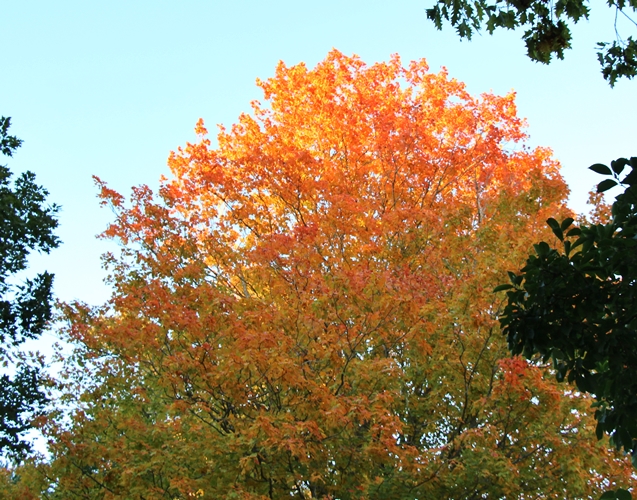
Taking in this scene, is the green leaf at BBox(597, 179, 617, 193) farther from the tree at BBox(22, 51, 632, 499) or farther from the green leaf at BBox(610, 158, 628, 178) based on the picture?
the tree at BBox(22, 51, 632, 499)

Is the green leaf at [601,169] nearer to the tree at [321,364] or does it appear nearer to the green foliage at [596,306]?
the green foliage at [596,306]

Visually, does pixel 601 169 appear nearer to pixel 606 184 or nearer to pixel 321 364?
pixel 606 184

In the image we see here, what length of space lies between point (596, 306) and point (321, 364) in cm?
388

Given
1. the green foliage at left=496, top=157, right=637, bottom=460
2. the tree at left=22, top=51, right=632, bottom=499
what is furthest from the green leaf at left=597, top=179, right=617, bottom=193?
the tree at left=22, top=51, right=632, bottom=499

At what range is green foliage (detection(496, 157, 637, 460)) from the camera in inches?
144

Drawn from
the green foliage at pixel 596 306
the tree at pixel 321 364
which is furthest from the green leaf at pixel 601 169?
the tree at pixel 321 364

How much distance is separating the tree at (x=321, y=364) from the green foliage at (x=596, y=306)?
237 cm

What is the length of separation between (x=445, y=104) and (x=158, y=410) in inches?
303

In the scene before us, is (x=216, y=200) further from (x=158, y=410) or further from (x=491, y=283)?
(x=491, y=283)

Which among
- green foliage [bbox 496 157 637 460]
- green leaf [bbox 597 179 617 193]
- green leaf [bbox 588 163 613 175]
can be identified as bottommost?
green foliage [bbox 496 157 637 460]

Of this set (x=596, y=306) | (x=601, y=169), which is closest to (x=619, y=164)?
(x=601, y=169)

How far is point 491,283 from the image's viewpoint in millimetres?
6895

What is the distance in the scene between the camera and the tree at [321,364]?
6344 mm

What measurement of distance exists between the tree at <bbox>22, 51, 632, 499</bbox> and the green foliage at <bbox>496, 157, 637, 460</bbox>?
237cm
